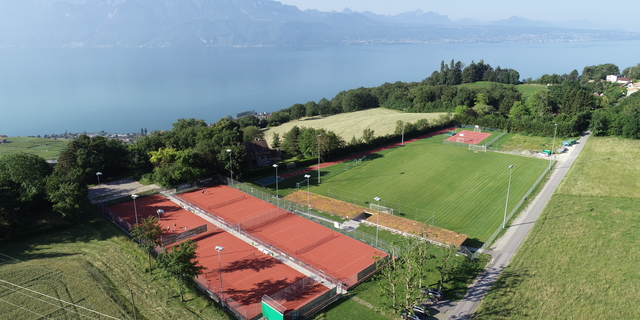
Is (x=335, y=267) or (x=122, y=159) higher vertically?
(x=122, y=159)

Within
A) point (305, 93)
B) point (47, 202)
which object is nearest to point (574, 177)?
point (47, 202)

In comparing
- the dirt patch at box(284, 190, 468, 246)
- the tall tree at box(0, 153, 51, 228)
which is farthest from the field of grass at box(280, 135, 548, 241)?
the tall tree at box(0, 153, 51, 228)

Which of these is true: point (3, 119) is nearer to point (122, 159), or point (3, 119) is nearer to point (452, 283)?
point (122, 159)

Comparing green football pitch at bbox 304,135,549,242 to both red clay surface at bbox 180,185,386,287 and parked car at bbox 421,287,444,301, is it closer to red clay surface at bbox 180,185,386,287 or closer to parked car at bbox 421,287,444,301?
red clay surface at bbox 180,185,386,287

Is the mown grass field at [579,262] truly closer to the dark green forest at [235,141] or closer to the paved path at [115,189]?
the dark green forest at [235,141]

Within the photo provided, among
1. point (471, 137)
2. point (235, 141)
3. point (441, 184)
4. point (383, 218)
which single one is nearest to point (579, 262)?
point (383, 218)
